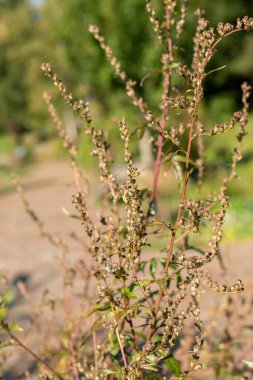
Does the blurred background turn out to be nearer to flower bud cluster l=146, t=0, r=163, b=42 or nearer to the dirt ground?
flower bud cluster l=146, t=0, r=163, b=42

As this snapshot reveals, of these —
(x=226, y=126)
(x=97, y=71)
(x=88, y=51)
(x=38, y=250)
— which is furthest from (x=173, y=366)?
(x=97, y=71)

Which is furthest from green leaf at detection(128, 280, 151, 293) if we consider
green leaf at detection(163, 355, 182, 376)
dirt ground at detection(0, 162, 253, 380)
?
dirt ground at detection(0, 162, 253, 380)

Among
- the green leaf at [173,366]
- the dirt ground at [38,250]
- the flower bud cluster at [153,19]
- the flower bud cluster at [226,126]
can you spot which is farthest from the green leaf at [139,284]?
the flower bud cluster at [153,19]

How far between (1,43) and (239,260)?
29.7 m

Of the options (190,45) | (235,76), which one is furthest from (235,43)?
(190,45)

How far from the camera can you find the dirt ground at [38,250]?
19.6 feet

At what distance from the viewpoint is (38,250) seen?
9.78m

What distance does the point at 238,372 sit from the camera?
10.6 ft

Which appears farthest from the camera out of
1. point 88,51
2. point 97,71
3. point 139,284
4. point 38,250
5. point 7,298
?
point 97,71

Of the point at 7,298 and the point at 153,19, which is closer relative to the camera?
the point at 153,19

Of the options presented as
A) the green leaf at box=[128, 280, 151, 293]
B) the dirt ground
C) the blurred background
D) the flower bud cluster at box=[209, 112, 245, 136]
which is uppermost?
the blurred background

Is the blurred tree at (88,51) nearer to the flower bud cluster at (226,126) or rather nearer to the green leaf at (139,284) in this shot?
the flower bud cluster at (226,126)

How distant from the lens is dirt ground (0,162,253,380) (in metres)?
5.97

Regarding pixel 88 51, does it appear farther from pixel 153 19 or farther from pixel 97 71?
pixel 153 19
